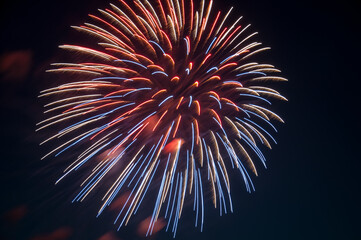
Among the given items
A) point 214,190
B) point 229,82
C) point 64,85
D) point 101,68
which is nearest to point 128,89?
point 101,68

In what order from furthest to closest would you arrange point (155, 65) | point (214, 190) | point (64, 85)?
point (214, 190) < point (155, 65) < point (64, 85)

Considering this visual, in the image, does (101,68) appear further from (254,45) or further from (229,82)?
(254,45)

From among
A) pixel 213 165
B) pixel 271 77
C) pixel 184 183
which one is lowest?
pixel 184 183

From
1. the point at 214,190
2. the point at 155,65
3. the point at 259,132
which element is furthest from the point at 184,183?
the point at 155,65

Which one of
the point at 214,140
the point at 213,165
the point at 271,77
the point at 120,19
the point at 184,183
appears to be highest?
the point at 271,77

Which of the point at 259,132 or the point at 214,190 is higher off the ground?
the point at 259,132

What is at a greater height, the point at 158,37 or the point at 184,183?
the point at 158,37

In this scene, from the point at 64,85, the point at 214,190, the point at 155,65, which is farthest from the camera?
the point at 214,190

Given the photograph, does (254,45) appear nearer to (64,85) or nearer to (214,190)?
(214,190)

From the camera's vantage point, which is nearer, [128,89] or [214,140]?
[128,89]
